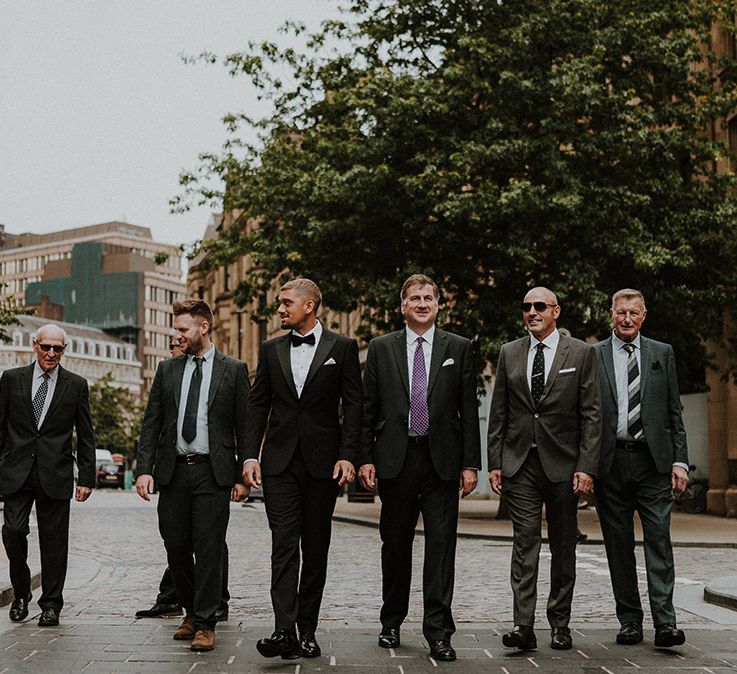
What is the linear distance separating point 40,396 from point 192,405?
1.73 meters

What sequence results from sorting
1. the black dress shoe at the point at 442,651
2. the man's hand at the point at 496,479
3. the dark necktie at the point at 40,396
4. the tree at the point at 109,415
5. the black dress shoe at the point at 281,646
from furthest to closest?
the tree at the point at 109,415 → the dark necktie at the point at 40,396 → the man's hand at the point at 496,479 → the black dress shoe at the point at 442,651 → the black dress shoe at the point at 281,646

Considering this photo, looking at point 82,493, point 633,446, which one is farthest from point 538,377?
point 82,493

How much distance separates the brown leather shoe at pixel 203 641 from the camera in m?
7.37

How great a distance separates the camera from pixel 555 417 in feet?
25.3

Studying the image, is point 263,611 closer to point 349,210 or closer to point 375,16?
point 349,210

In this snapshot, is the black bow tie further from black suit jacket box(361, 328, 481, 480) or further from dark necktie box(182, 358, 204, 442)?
dark necktie box(182, 358, 204, 442)

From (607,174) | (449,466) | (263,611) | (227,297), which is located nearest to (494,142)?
(607,174)

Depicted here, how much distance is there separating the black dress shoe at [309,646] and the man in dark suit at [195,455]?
56 cm

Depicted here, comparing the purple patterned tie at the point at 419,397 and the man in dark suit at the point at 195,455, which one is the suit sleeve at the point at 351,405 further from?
the man in dark suit at the point at 195,455

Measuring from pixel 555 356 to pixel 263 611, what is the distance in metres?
3.37

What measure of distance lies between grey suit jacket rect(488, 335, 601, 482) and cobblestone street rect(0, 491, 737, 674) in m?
1.10

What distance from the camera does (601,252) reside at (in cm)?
2220

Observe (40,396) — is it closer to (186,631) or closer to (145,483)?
(145,483)

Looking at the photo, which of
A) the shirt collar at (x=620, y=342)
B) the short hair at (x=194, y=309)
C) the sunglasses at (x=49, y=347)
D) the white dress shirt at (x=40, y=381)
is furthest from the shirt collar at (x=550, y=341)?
the white dress shirt at (x=40, y=381)
